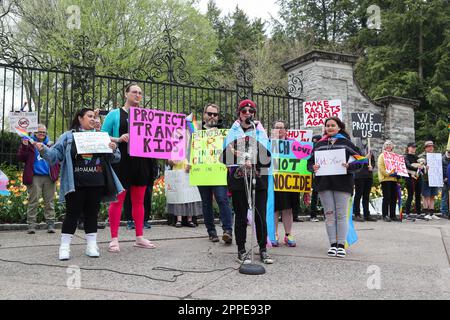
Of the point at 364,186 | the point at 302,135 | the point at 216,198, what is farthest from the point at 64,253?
the point at 364,186

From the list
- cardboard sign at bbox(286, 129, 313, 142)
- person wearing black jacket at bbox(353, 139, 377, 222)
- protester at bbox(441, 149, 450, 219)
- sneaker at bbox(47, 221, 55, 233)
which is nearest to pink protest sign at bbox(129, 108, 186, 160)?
cardboard sign at bbox(286, 129, 313, 142)

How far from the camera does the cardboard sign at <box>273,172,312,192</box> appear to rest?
20.1ft

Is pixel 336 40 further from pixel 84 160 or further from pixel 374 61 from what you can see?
pixel 84 160

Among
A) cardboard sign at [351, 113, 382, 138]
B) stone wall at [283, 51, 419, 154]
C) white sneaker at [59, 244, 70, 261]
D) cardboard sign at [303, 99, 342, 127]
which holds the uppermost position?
stone wall at [283, 51, 419, 154]

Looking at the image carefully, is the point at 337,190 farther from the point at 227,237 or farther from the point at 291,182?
the point at 227,237

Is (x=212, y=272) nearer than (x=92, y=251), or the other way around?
(x=212, y=272)

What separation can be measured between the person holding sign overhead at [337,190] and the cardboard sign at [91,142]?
2684 mm

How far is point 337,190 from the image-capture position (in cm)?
552

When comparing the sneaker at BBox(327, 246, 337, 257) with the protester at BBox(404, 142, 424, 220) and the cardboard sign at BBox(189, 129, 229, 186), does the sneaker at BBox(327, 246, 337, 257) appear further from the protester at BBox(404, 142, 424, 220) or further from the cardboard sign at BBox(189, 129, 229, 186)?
the protester at BBox(404, 142, 424, 220)

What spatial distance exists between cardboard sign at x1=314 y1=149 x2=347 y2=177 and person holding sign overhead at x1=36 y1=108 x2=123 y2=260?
2.58 meters

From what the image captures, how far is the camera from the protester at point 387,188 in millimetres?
9805

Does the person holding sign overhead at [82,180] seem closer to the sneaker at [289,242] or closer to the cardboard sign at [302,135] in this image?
the sneaker at [289,242]

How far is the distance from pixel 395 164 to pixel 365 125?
4.00 ft

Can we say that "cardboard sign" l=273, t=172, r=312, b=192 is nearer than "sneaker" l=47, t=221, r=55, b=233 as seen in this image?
Yes
